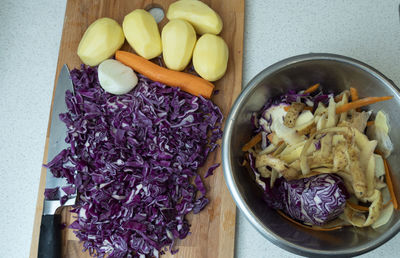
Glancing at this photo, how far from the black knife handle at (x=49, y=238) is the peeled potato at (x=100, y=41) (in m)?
0.74

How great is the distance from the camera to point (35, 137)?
5.80 feet

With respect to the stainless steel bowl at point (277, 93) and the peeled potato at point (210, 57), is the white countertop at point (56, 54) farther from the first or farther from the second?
the stainless steel bowl at point (277, 93)

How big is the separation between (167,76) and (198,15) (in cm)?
31

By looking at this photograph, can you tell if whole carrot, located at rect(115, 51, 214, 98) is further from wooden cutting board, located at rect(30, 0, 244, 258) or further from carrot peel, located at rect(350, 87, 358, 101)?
carrot peel, located at rect(350, 87, 358, 101)

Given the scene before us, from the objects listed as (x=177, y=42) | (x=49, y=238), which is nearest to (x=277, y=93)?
(x=177, y=42)

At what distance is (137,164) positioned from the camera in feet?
5.07

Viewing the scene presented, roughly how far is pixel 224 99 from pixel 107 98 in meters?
0.54

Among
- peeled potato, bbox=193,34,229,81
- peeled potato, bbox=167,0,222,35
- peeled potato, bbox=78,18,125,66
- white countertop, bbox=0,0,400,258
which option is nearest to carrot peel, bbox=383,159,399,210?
white countertop, bbox=0,0,400,258

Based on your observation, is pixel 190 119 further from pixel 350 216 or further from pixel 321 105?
pixel 350 216

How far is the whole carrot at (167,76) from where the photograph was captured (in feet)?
5.18

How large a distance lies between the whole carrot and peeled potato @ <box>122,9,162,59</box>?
43mm

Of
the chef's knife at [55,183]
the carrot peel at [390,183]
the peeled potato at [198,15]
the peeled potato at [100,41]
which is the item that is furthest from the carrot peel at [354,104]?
the chef's knife at [55,183]

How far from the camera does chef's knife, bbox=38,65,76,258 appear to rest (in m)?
1.54

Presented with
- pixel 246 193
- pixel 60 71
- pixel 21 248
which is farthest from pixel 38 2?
pixel 246 193
